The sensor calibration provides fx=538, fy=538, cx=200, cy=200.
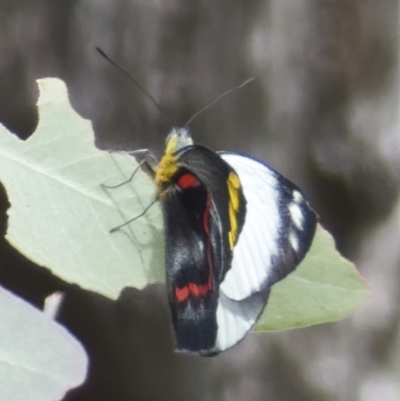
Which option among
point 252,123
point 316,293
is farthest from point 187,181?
point 252,123

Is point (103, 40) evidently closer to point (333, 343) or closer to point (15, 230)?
point (15, 230)

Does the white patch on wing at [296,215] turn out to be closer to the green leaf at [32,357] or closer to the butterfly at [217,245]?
the butterfly at [217,245]

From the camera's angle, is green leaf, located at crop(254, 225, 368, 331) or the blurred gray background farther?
the blurred gray background

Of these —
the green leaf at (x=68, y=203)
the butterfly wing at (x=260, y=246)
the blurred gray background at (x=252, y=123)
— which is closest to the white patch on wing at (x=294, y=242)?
the butterfly wing at (x=260, y=246)

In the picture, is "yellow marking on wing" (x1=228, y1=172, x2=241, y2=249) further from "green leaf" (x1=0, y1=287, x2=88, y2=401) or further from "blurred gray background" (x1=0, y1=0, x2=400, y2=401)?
"blurred gray background" (x1=0, y1=0, x2=400, y2=401)

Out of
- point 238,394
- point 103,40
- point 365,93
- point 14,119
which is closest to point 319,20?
point 365,93

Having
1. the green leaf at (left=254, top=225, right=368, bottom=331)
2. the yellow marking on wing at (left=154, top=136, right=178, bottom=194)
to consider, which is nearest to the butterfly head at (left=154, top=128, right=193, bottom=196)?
the yellow marking on wing at (left=154, top=136, right=178, bottom=194)
